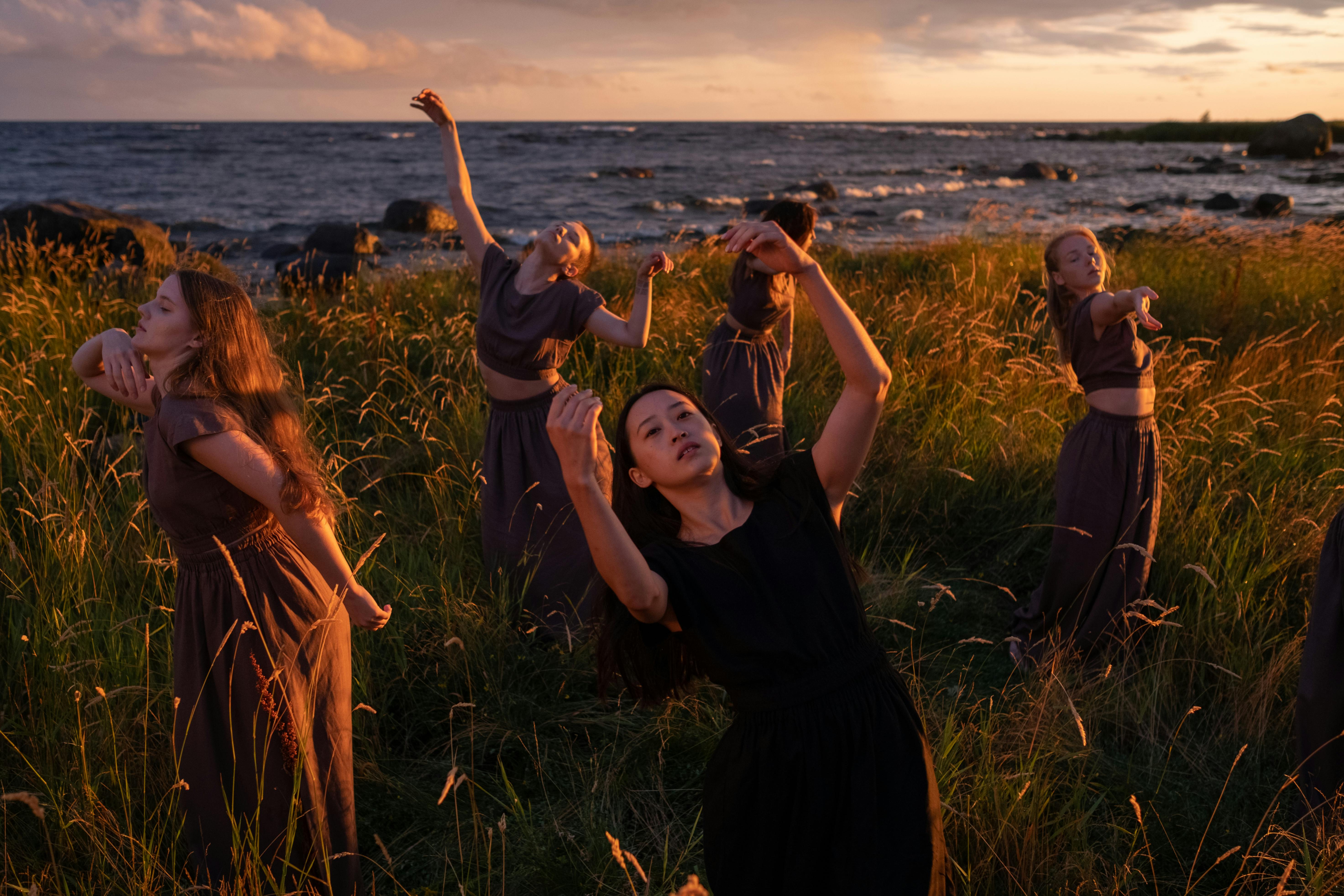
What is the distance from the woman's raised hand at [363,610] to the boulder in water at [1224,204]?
32.6 m

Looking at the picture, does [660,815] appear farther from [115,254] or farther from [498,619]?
[115,254]

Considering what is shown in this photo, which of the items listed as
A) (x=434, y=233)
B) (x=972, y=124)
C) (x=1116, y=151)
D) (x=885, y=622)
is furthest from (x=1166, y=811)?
(x=972, y=124)

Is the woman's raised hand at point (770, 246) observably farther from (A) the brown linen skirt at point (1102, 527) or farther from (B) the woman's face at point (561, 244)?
(A) the brown linen skirt at point (1102, 527)

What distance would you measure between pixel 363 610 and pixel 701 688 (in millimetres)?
1403

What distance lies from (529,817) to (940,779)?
4.15 feet

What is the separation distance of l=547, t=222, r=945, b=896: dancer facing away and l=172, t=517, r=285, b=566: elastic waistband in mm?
1012

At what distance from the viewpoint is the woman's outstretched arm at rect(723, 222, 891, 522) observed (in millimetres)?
1826

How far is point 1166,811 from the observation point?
2.73 metres

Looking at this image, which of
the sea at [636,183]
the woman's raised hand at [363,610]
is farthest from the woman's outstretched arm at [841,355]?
the sea at [636,183]

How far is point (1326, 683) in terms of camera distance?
2406 mm

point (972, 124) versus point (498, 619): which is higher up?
point (972, 124)

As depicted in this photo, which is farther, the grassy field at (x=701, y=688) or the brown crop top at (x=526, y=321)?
the brown crop top at (x=526, y=321)

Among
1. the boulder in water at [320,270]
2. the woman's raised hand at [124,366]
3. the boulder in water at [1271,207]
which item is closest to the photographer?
the woman's raised hand at [124,366]

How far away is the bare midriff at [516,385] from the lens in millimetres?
4047
